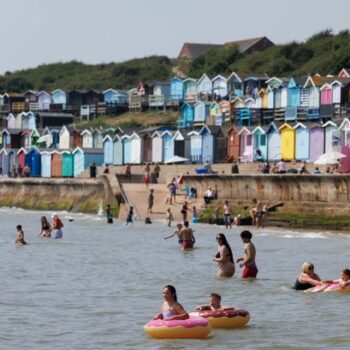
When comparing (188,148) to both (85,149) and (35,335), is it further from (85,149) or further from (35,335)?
(35,335)

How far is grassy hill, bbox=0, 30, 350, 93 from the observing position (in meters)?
117

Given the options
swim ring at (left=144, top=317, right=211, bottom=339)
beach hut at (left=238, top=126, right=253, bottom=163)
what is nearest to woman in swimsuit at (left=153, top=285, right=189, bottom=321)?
swim ring at (left=144, top=317, right=211, bottom=339)

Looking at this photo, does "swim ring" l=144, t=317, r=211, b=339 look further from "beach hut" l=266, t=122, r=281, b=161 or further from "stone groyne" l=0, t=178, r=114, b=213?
"beach hut" l=266, t=122, r=281, b=161

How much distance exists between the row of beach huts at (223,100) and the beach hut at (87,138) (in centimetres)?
652

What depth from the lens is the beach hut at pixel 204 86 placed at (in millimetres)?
97000

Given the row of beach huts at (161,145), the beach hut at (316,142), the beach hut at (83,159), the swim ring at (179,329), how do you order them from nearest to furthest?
the swim ring at (179,329), the beach hut at (316,142), the row of beach huts at (161,145), the beach hut at (83,159)

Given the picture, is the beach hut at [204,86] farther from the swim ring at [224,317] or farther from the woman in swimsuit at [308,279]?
the swim ring at [224,317]

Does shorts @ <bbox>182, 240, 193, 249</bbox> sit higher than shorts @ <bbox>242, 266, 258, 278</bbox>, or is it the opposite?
shorts @ <bbox>242, 266, 258, 278</bbox>

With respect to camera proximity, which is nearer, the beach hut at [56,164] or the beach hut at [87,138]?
the beach hut at [56,164]

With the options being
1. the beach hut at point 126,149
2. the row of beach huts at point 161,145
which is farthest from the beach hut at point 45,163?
the beach hut at point 126,149

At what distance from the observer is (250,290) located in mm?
26391

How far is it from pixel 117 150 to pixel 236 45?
53048 mm

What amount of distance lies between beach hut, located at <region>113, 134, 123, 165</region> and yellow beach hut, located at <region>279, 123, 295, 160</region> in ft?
52.2

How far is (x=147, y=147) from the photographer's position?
81.2m
